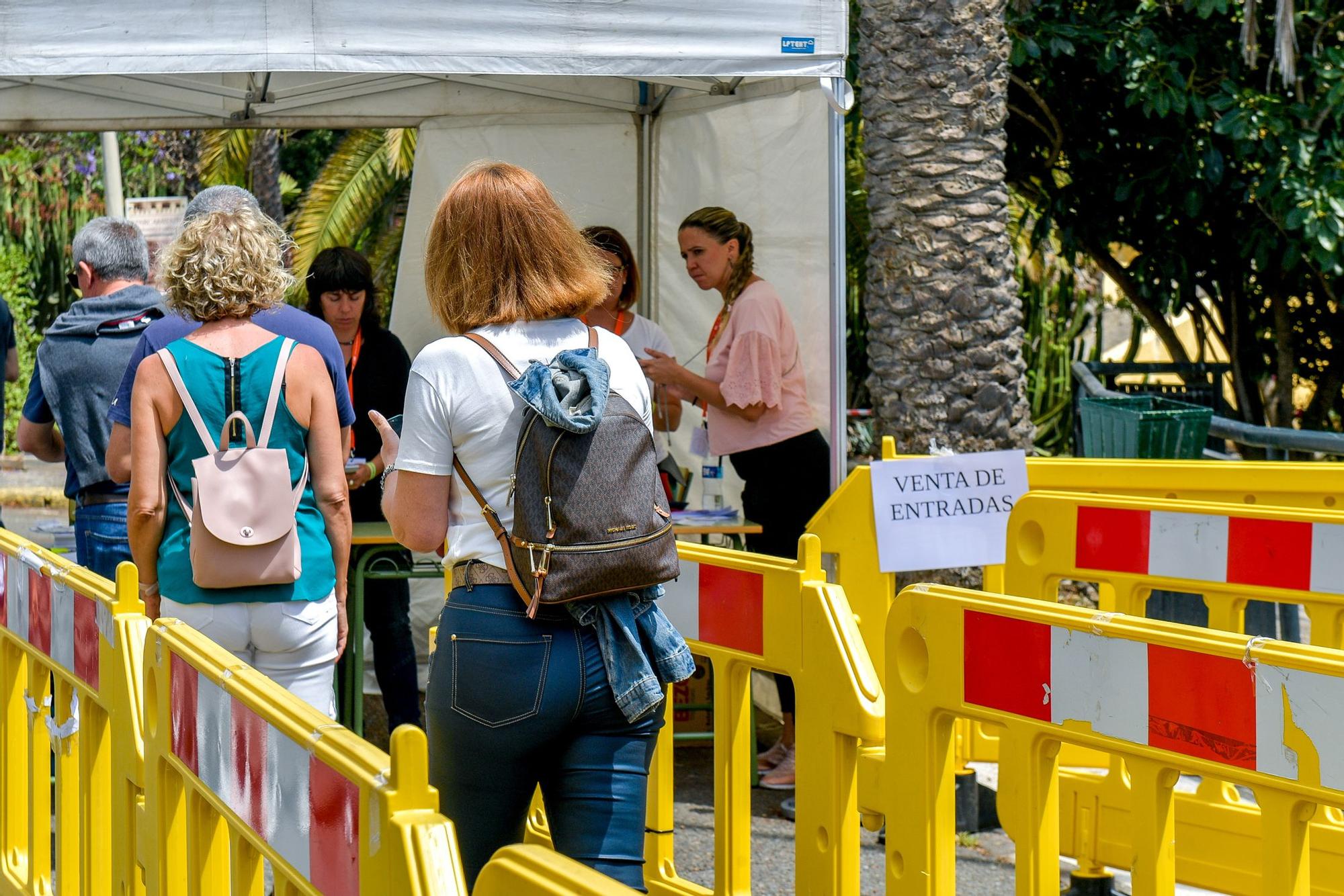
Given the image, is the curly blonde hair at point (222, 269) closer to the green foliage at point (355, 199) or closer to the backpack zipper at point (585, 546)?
the backpack zipper at point (585, 546)

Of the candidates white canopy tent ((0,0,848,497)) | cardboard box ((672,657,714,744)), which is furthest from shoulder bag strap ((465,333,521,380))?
cardboard box ((672,657,714,744))

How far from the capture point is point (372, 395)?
5.73 metres

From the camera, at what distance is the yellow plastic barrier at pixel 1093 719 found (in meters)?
2.38

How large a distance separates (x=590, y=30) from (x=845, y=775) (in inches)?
112

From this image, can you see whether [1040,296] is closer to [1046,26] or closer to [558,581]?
[1046,26]

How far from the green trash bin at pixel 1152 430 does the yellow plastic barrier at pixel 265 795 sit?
4.65 metres

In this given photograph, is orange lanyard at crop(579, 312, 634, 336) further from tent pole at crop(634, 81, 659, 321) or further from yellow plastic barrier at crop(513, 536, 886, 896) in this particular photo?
yellow plastic barrier at crop(513, 536, 886, 896)

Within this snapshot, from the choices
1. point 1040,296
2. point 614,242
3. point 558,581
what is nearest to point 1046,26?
point 1040,296

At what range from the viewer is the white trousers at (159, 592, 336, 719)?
347cm

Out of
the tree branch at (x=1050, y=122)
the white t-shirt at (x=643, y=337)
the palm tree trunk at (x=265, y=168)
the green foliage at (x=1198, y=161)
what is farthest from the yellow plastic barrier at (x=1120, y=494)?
the palm tree trunk at (x=265, y=168)

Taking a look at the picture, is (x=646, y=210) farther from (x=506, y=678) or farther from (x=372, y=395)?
(x=506, y=678)

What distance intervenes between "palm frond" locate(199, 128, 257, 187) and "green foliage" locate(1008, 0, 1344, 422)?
8.75m

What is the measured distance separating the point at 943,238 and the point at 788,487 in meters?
1.80

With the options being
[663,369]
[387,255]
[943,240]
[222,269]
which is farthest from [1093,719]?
[387,255]
